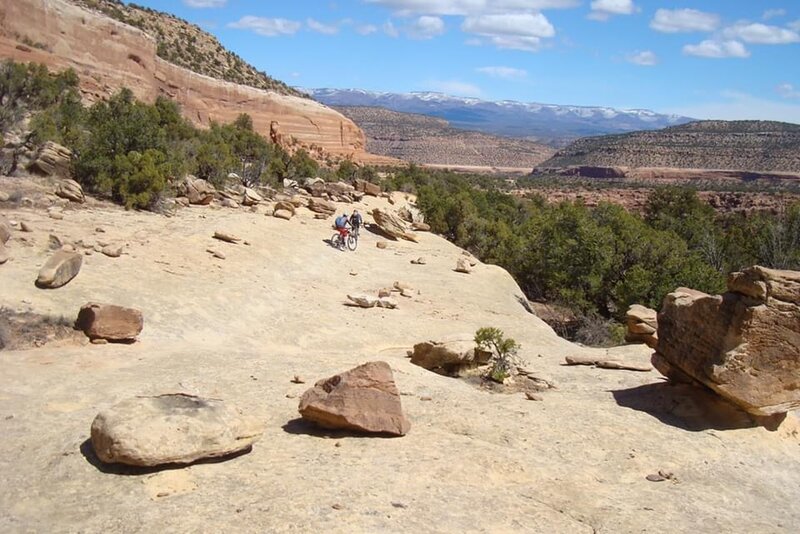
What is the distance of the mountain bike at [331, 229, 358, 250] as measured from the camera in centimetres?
2414

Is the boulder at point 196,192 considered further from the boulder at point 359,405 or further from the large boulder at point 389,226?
the boulder at point 359,405

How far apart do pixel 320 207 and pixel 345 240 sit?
5701 millimetres

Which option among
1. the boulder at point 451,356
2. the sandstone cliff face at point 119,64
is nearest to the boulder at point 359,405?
the boulder at point 451,356

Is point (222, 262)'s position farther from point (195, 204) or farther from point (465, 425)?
point (465, 425)

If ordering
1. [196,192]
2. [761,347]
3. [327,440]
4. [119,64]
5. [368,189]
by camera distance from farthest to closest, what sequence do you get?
1. [368,189]
2. [119,64]
3. [196,192]
4. [761,347]
5. [327,440]

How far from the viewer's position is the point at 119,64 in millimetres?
39406

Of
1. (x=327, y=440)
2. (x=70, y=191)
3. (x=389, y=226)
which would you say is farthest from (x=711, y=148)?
(x=327, y=440)

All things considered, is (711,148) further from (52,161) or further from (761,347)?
(761,347)

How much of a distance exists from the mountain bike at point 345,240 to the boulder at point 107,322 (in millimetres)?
13425

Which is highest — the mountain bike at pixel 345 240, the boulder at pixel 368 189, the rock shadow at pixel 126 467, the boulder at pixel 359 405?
the boulder at pixel 368 189

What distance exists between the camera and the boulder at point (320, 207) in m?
29.5

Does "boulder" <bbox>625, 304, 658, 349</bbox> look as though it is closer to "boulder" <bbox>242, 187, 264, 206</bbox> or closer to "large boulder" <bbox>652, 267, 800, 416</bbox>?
"large boulder" <bbox>652, 267, 800, 416</bbox>

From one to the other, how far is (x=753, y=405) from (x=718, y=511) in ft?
8.39

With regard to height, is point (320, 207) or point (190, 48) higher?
point (190, 48)
